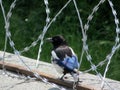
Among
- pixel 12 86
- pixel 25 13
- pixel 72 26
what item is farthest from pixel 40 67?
pixel 25 13

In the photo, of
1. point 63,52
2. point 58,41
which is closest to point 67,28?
point 58,41

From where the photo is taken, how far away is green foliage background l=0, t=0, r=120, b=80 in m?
7.88

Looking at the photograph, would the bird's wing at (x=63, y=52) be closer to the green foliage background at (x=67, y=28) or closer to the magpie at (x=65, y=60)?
the magpie at (x=65, y=60)

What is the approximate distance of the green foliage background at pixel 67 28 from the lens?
310 inches

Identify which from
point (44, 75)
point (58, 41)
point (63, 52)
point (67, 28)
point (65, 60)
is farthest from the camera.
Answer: point (67, 28)

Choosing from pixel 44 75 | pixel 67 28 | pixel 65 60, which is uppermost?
pixel 65 60

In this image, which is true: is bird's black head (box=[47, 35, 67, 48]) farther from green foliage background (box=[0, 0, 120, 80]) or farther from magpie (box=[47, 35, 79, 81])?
green foliage background (box=[0, 0, 120, 80])

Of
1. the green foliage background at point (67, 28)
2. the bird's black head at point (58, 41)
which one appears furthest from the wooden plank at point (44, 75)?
the green foliage background at point (67, 28)

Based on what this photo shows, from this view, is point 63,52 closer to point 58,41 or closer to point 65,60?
point 65,60

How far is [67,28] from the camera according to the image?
870cm

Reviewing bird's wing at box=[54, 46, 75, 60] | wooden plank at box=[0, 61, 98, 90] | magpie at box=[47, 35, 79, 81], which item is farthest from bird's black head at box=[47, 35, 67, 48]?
wooden plank at box=[0, 61, 98, 90]

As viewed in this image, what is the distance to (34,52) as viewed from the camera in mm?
7887

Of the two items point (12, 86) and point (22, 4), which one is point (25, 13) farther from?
point (12, 86)

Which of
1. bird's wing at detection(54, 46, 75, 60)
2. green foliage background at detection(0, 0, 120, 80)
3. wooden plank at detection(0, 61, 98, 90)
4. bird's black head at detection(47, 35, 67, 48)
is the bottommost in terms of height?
wooden plank at detection(0, 61, 98, 90)
